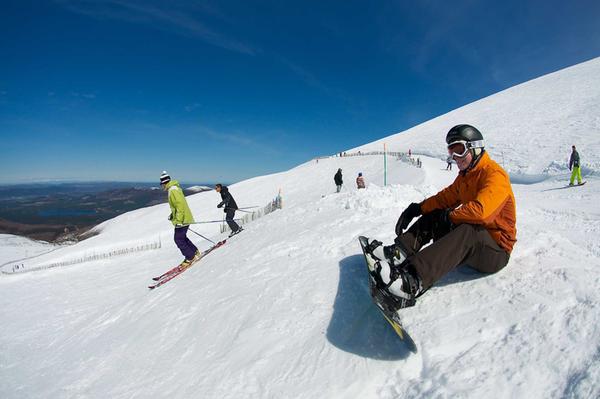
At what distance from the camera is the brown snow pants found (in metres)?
2.85

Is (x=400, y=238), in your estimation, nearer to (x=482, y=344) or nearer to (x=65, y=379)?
(x=482, y=344)

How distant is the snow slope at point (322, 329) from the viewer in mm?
2447

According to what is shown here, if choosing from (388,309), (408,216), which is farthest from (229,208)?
(388,309)

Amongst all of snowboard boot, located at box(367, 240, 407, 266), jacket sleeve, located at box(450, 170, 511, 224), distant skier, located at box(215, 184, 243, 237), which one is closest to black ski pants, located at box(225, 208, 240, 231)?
distant skier, located at box(215, 184, 243, 237)

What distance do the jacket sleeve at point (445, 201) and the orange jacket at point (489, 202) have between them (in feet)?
0.04

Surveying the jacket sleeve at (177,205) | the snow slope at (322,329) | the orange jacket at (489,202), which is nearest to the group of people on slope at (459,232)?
the orange jacket at (489,202)

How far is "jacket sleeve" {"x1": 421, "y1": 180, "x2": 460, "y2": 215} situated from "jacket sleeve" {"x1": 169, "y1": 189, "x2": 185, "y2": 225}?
20.7 ft

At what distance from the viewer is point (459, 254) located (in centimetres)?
294

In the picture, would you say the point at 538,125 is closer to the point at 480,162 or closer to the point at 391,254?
the point at 480,162

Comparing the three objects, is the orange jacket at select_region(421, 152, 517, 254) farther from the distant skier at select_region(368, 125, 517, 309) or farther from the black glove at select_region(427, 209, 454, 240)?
the black glove at select_region(427, 209, 454, 240)

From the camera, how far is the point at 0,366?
5762mm

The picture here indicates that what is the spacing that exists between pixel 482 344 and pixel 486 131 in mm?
48906

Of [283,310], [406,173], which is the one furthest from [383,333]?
[406,173]

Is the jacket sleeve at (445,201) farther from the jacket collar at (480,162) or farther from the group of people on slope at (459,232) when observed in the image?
the jacket collar at (480,162)
